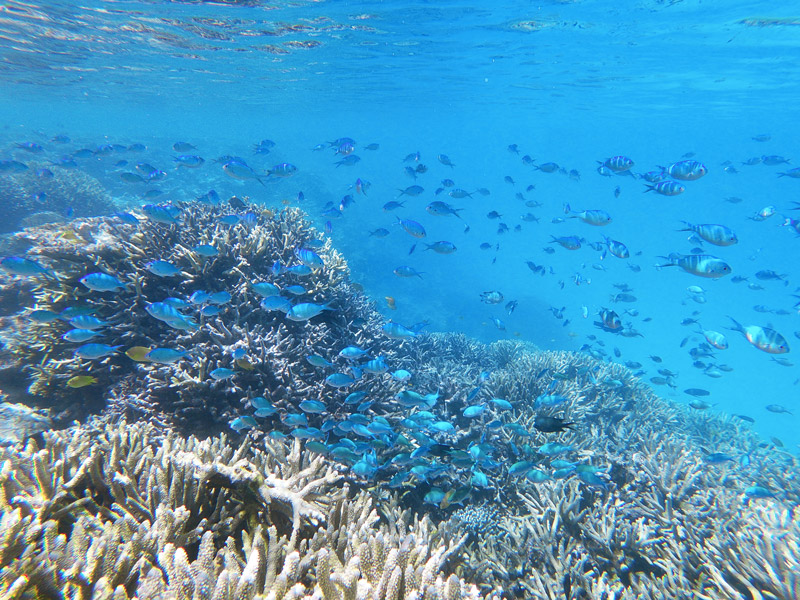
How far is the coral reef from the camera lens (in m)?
15.0

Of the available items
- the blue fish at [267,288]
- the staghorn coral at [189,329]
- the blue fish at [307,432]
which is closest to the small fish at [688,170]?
the staghorn coral at [189,329]

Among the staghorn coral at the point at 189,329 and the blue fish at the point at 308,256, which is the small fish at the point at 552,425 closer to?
the staghorn coral at the point at 189,329

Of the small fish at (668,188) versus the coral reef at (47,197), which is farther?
the coral reef at (47,197)

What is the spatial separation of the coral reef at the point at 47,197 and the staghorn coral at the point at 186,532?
15.9m

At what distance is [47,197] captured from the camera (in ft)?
54.7

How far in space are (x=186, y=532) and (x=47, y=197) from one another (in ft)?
69.0

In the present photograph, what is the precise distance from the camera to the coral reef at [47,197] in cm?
1502

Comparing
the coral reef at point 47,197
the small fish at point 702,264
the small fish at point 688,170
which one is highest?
the small fish at point 688,170

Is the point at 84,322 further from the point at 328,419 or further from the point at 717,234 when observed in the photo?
the point at 717,234

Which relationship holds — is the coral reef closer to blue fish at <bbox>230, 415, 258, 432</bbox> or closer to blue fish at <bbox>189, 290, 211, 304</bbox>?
blue fish at <bbox>189, 290, 211, 304</bbox>

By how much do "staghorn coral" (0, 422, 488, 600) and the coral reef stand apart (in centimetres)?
1588

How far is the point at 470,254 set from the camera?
50719 millimetres

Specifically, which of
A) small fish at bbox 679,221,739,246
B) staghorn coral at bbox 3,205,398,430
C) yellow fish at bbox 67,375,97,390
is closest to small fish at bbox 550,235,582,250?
small fish at bbox 679,221,739,246

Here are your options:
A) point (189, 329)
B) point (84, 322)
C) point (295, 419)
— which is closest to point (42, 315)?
point (84, 322)
